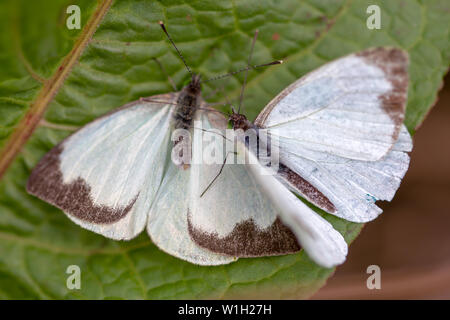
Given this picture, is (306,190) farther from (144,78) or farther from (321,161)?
(144,78)

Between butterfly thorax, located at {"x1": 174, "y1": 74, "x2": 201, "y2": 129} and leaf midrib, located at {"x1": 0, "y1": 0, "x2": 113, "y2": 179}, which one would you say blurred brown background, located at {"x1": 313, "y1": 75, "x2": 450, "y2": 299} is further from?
leaf midrib, located at {"x1": 0, "y1": 0, "x2": 113, "y2": 179}

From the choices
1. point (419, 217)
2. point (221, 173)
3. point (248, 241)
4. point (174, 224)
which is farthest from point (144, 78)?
point (419, 217)

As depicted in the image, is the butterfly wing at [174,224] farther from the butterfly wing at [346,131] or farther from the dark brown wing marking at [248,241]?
the butterfly wing at [346,131]

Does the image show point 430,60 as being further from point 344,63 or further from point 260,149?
point 260,149

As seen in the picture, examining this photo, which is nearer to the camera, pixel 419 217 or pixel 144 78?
pixel 144 78

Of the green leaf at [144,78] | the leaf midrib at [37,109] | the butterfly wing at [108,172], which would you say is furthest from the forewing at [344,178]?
the leaf midrib at [37,109]

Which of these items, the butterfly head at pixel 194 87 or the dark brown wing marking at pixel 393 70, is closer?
the dark brown wing marking at pixel 393 70

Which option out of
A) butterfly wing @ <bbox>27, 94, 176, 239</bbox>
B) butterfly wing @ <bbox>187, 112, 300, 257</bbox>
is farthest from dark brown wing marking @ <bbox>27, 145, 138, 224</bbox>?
butterfly wing @ <bbox>187, 112, 300, 257</bbox>
